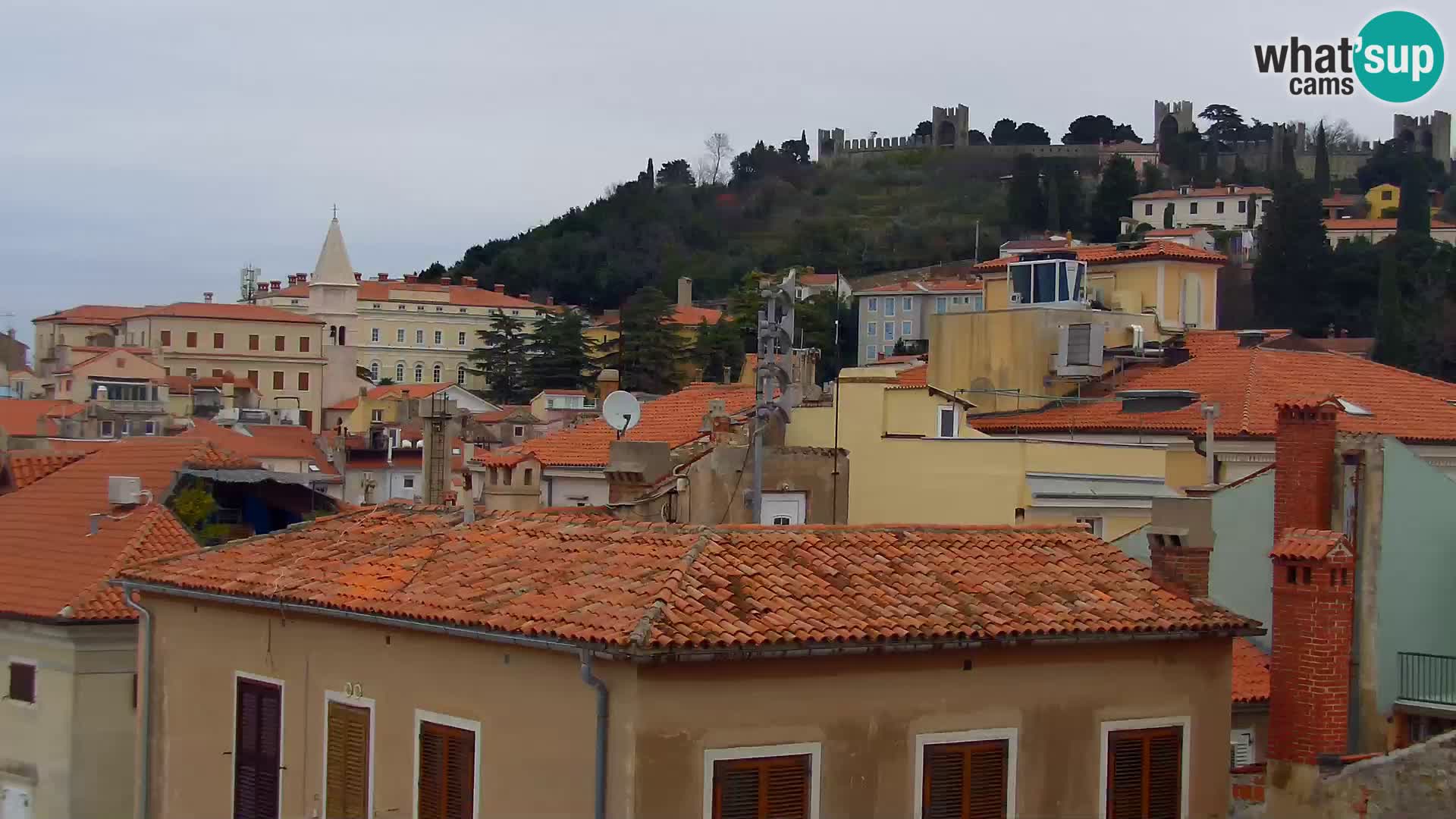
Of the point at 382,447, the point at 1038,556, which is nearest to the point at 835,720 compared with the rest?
the point at 1038,556

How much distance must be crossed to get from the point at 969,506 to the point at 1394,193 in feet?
351

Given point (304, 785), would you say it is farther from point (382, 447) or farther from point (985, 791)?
point (382, 447)

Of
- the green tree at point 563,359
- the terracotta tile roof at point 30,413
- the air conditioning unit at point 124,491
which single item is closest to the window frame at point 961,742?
the air conditioning unit at point 124,491

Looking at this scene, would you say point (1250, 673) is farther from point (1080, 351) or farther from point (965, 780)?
point (1080, 351)

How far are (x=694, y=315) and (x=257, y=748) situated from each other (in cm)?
10017

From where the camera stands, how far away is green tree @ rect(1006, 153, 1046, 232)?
124250 millimetres

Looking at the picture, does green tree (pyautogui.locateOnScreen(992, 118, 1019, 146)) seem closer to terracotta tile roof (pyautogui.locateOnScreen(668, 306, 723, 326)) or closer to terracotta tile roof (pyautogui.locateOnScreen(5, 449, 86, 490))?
terracotta tile roof (pyautogui.locateOnScreen(668, 306, 723, 326))

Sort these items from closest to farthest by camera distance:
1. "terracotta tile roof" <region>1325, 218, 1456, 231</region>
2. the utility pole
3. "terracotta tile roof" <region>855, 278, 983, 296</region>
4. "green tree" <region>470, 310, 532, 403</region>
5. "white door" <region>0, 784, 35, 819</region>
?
the utility pole → "white door" <region>0, 784, 35, 819</region> → "terracotta tile roof" <region>855, 278, 983, 296</region> → "terracotta tile roof" <region>1325, 218, 1456, 231</region> → "green tree" <region>470, 310, 532, 403</region>

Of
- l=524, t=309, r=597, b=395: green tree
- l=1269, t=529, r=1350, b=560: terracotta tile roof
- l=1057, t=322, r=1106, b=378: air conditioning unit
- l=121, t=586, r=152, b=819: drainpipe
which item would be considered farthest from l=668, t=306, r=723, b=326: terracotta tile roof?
l=1269, t=529, r=1350, b=560: terracotta tile roof

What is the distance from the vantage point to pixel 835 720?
11.2 m

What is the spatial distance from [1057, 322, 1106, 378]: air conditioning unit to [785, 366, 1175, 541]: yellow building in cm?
645

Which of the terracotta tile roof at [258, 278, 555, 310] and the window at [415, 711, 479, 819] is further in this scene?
the terracotta tile roof at [258, 278, 555, 310]

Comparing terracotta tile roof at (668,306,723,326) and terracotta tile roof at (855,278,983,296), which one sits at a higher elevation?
terracotta tile roof at (855,278,983,296)

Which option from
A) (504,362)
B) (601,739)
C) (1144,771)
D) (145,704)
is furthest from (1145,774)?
(504,362)
